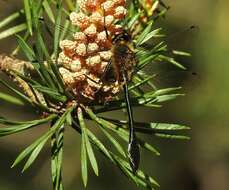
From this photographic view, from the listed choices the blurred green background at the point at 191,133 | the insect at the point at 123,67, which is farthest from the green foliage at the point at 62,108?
the blurred green background at the point at 191,133

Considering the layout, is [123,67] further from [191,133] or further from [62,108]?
[191,133]

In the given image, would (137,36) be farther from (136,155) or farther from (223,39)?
(223,39)

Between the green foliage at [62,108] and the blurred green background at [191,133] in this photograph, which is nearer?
the green foliage at [62,108]

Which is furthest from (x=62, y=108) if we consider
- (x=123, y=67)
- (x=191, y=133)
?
(x=191, y=133)

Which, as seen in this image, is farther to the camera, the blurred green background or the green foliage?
the blurred green background

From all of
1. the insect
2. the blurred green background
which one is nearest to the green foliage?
the insect

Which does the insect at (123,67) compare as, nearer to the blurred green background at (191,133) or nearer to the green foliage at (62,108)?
the green foliage at (62,108)

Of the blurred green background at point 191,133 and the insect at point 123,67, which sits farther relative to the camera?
the blurred green background at point 191,133

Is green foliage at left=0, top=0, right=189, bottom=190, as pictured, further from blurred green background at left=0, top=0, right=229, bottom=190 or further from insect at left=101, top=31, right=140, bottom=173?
blurred green background at left=0, top=0, right=229, bottom=190
